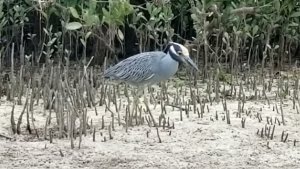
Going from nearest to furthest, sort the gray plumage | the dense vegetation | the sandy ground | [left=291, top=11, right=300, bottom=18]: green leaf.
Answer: the sandy ground < the gray plumage < the dense vegetation < [left=291, top=11, right=300, bottom=18]: green leaf

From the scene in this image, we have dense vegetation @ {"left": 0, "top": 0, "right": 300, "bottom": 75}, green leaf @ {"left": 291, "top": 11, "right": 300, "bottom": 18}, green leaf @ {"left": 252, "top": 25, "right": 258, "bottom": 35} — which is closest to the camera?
dense vegetation @ {"left": 0, "top": 0, "right": 300, "bottom": 75}

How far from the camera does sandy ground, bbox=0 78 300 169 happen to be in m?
4.66

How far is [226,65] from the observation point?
25.5 feet

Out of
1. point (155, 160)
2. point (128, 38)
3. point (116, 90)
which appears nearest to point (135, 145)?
point (155, 160)

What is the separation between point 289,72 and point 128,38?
78.3 inches

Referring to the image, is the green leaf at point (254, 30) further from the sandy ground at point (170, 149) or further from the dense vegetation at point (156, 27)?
the sandy ground at point (170, 149)

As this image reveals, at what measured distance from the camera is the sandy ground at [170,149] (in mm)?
4664

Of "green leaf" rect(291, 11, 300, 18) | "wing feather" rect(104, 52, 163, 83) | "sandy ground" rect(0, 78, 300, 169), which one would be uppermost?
"green leaf" rect(291, 11, 300, 18)

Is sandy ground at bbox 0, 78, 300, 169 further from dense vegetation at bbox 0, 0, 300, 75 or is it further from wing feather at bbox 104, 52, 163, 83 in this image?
dense vegetation at bbox 0, 0, 300, 75

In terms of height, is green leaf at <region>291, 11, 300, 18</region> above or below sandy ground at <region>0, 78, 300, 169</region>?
above

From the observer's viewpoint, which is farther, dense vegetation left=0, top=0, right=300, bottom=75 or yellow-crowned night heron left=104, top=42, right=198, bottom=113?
dense vegetation left=0, top=0, right=300, bottom=75

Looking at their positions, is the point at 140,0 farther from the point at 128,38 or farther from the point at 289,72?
the point at 289,72

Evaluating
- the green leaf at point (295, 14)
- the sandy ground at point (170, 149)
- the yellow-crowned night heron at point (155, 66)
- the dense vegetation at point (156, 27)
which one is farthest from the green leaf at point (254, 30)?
the sandy ground at point (170, 149)

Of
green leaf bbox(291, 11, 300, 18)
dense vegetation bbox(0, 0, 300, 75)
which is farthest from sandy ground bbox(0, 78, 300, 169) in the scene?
green leaf bbox(291, 11, 300, 18)
